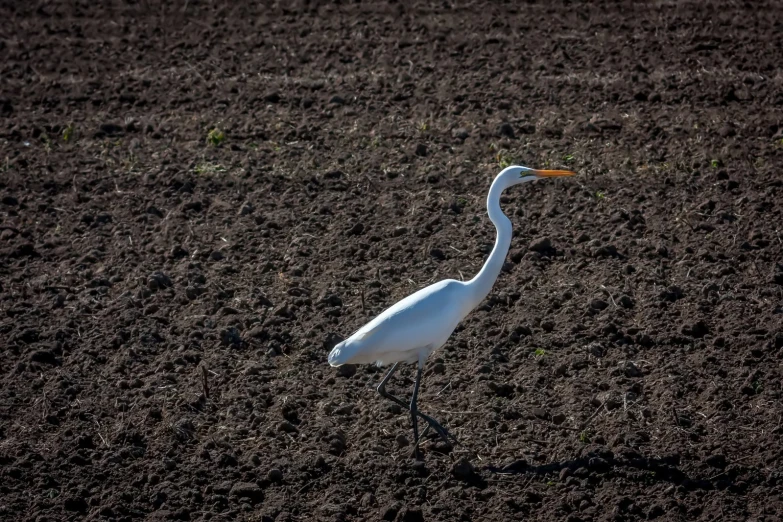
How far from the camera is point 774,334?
731 cm

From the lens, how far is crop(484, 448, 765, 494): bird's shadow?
19.5ft

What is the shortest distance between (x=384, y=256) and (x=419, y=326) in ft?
7.87

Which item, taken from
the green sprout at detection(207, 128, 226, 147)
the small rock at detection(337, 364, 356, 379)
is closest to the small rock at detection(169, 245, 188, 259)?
the green sprout at detection(207, 128, 226, 147)

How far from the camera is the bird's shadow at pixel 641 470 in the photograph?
5949 mm

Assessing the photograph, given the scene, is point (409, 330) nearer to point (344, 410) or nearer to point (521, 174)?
point (344, 410)

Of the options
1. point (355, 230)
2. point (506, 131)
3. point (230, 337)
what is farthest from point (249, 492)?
point (506, 131)

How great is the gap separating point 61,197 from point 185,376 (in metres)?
3.58

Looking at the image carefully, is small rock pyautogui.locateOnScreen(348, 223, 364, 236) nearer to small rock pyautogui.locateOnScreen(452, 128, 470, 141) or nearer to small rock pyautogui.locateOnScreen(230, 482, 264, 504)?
small rock pyautogui.locateOnScreen(452, 128, 470, 141)

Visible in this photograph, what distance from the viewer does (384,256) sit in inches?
348

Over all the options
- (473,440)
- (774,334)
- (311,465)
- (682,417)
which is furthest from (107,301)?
(774,334)

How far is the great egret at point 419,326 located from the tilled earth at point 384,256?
1.57 ft

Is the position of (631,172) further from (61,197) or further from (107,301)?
(61,197)

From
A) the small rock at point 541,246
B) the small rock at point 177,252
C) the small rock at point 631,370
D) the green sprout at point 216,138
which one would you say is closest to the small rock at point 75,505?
the small rock at point 177,252

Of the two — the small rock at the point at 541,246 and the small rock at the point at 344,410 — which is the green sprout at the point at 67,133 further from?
the small rock at the point at 344,410
